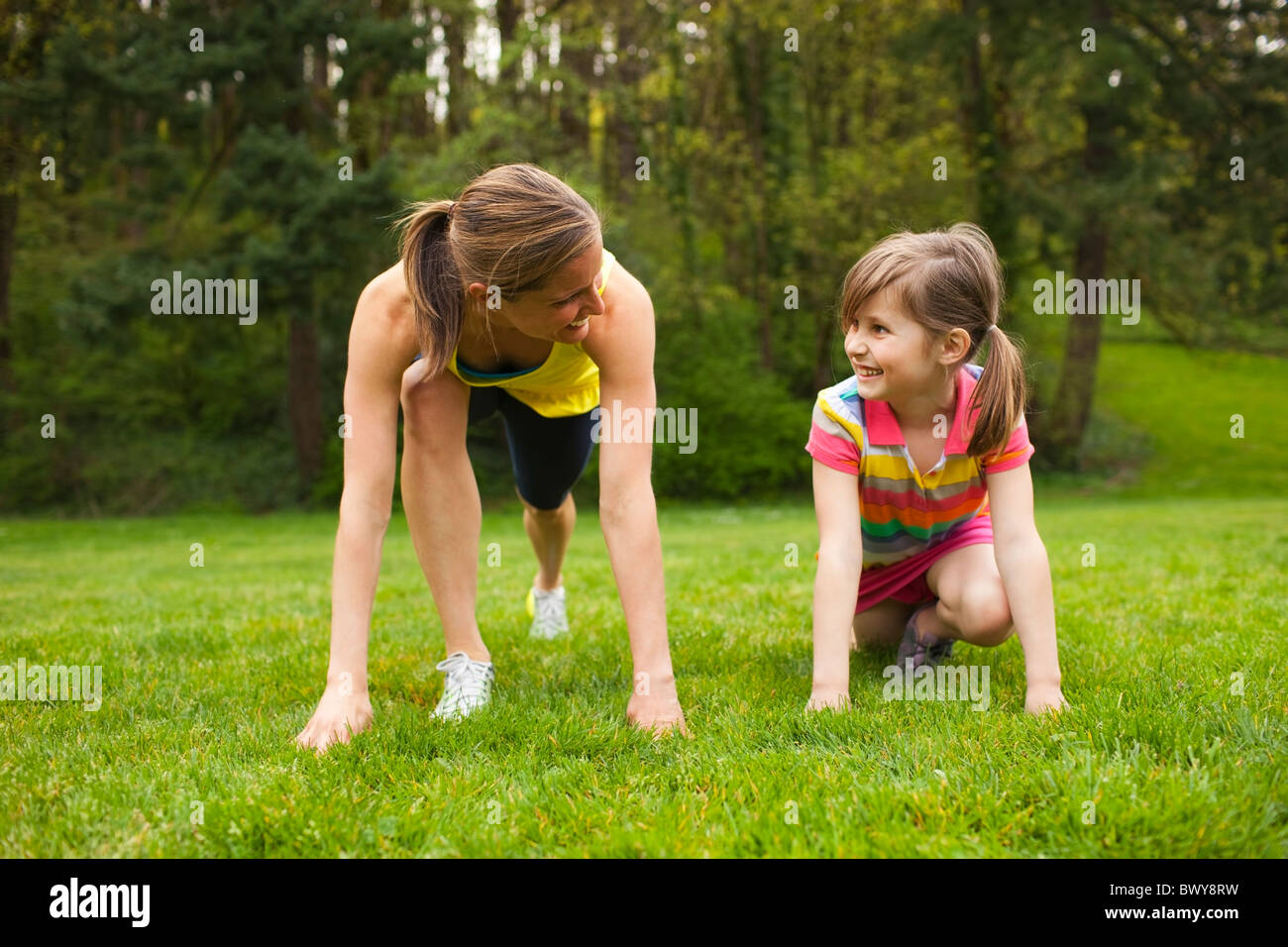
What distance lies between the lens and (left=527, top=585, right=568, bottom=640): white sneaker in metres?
4.29

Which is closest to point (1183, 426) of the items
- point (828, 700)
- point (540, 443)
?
point (540, 443)

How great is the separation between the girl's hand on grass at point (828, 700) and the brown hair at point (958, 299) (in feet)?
2.61

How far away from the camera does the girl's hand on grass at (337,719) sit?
261cm

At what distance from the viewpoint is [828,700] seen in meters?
2.79

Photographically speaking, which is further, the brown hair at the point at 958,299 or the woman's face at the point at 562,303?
the brown hair at the point at 958,299

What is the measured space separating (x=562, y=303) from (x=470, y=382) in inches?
26.0

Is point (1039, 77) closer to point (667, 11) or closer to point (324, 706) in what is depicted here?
point (667, 11)

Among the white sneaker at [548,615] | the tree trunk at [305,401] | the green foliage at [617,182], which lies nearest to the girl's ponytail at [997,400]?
the white sneaker at [548,615]

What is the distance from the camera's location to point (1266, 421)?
21.5 meters

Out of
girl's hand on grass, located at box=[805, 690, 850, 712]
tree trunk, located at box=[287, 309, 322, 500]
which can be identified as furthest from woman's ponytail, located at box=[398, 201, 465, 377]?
tree trunk, located at box=[287, 309, 322, 500]

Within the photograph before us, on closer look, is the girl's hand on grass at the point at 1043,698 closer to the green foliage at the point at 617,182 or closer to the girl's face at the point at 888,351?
the girl's face at the point at 888,351

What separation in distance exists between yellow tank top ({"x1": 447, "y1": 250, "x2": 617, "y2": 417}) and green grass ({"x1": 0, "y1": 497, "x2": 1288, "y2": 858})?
3.06 feet

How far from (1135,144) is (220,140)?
52.5 ft

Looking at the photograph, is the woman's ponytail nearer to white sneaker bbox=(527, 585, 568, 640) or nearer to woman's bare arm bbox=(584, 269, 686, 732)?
woman's bare arm bbox=(584, 269, 686, 732)
